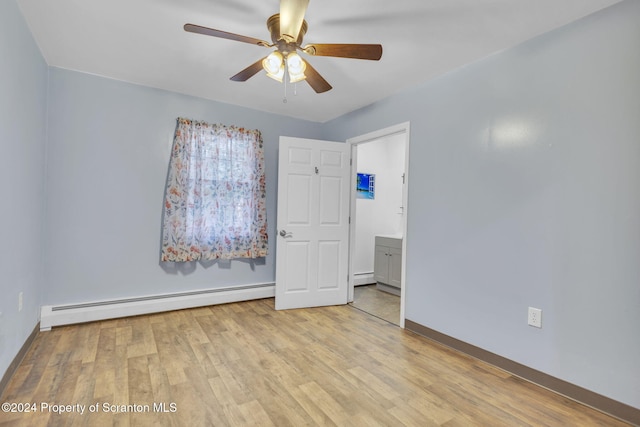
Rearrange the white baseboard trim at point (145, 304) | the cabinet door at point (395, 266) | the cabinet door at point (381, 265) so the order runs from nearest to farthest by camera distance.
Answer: the white baseboard trim at point (145, 304) < the cabinet door at point (395, 266) < the cabinet door at point (381, 265)

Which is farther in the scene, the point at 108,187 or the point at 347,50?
the point at 108,187

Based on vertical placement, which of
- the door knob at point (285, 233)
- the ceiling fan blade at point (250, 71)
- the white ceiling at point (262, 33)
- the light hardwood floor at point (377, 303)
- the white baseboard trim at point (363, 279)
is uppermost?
the white ceiling at point (262, 33)

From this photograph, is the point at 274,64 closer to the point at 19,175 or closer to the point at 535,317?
the point at 19,175

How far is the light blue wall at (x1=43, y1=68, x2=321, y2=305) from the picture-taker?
9.71ft

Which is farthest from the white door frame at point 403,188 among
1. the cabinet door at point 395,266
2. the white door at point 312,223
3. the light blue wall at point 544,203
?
the cabinet door at point 395,266

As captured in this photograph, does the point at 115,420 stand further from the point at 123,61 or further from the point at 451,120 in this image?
the point at 451,120

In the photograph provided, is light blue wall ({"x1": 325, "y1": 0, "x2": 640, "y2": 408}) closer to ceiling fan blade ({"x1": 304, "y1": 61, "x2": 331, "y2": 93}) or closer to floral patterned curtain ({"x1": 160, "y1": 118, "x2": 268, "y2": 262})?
ceiling fan blade ({"x1": 304, "y1": 61, "x2": 331, "y2": 93})

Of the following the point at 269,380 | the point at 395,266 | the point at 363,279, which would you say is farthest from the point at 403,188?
the point at 269,380

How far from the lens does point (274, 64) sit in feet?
6.46

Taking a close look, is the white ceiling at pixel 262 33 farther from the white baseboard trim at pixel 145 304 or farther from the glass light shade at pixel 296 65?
the white baseboard trim at pixel 145 304

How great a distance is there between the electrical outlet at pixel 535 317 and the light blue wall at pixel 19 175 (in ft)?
11.3

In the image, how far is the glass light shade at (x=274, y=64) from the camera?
1939 mm

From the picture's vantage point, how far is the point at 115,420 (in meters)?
1.69

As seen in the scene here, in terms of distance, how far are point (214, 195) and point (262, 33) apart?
1.94 meters
